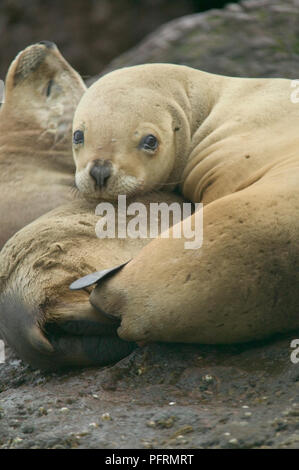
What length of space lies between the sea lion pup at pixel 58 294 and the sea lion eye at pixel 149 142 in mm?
410

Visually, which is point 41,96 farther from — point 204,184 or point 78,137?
point 204,184

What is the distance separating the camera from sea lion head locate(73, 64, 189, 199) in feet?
13.7

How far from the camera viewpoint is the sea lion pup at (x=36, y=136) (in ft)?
15.5

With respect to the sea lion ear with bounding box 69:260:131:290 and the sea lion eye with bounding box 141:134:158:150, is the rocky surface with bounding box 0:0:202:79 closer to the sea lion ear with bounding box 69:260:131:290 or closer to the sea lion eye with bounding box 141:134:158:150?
the sea lion eye with bounding box 141:134:158:150

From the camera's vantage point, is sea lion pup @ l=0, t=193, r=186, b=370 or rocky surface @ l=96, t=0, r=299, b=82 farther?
rocky surface @ l=96, t=0, r=299, b=82

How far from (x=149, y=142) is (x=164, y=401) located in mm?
1411

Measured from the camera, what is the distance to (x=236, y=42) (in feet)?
25.5

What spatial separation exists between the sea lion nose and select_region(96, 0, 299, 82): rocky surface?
10.7 ft

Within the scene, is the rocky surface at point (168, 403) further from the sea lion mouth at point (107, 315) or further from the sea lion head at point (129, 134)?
the sea lion head at point (129, 134)

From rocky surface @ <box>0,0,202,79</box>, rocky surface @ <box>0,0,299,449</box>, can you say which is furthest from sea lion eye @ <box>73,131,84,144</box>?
rocky surface @ <box>0,0,202,79</box>

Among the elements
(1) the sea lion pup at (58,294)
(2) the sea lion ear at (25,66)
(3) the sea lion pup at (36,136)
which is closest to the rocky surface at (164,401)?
(1) the sea lion pup at (58,294)

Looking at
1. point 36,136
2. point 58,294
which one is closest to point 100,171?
point 58,294

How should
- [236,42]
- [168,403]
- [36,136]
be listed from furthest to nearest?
[236,42] < [36,136] < [168,403]
